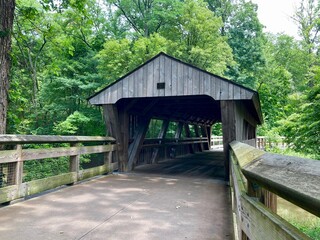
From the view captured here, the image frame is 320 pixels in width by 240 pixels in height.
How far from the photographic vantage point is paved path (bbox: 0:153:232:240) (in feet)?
8.80

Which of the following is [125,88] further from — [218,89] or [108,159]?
[218,89]

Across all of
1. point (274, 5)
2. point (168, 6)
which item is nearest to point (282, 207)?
point (168, 6)

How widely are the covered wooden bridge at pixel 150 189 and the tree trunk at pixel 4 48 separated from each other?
101cm

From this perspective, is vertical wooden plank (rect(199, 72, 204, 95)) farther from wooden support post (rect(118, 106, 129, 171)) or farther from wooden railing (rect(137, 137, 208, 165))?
wooden railing (rect(137, 137, 208, 165))

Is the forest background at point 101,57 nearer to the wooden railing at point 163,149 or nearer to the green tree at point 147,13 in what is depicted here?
the green tree at point 147,13

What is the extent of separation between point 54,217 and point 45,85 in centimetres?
1330

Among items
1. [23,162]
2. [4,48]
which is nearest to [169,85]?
[4,48]

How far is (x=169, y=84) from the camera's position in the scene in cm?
638

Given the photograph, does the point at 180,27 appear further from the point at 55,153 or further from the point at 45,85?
the point at 55,153

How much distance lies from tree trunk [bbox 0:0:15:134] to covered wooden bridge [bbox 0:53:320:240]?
1008 mm

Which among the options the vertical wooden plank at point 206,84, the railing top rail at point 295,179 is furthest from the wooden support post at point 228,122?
the railing top rail at point 295,179

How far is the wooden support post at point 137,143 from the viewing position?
7539 mm

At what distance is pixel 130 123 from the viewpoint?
26.9ft

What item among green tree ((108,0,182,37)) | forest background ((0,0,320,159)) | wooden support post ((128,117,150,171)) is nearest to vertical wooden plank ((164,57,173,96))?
wooden support post ((128,117,150,171))
